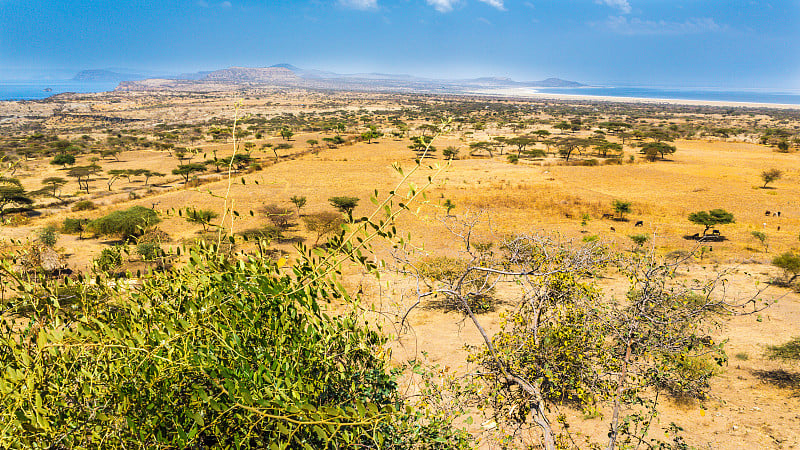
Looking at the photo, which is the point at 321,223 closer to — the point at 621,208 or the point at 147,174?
the point at 621,208

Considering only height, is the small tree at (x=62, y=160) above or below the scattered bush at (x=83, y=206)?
above

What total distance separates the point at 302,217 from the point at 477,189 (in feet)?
49.8

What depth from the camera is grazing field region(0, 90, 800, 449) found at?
7.58 m

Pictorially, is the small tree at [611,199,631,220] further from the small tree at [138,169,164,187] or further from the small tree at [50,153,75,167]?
the small tree at [50,153,75,167]

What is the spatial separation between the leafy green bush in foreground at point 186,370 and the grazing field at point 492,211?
326 millimetres

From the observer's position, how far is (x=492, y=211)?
25.3 meters

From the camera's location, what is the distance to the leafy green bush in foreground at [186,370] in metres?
1.65

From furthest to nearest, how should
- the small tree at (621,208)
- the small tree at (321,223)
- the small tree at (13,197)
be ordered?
the small tree at (621,208), the small tree at (13,197), the small tree at (321,223)

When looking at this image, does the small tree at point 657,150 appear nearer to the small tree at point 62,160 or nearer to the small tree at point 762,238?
the small tree at point 762,238

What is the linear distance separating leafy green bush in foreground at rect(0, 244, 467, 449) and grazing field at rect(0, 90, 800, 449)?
33 centimetres

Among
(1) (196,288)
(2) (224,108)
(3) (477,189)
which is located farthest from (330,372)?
(2) (224,108)

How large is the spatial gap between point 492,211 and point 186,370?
24628 millimetres

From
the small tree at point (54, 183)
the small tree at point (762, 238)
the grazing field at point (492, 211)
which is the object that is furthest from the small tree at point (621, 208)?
the small tree at point (54, 183)

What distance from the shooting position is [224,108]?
112 metres
